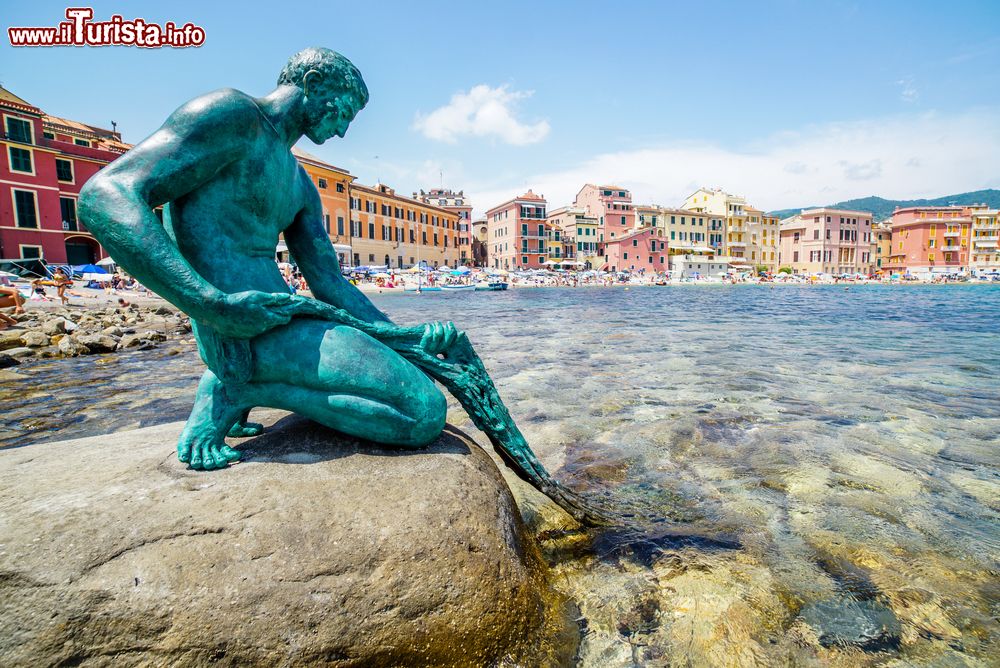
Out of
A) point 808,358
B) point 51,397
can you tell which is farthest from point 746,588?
point 808,358

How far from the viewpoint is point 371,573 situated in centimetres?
171

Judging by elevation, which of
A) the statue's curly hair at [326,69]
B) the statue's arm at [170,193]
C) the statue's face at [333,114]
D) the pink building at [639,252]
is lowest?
the statue's arm at [170,193]

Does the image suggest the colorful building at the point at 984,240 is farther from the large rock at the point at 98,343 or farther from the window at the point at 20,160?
the window at the point at 20,160

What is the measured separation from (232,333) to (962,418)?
21.5 feet

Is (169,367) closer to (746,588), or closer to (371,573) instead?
(371,573)

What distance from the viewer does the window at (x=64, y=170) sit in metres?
31.4

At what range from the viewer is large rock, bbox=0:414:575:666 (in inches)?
58.0

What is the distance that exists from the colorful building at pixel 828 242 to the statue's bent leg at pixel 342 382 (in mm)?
90295

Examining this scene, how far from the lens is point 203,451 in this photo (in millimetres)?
2023

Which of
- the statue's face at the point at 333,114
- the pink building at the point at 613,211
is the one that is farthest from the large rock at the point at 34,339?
the pink building at the point at 613,211

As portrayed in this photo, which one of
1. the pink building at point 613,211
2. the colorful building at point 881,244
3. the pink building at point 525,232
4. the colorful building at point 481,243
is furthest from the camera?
the colorful building at point 881,244

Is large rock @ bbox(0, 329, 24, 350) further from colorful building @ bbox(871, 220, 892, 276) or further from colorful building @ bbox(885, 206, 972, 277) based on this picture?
colorful building @ bbox(871, 220, 892, 276)

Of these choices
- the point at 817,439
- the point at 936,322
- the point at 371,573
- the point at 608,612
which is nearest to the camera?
the point at 371,573

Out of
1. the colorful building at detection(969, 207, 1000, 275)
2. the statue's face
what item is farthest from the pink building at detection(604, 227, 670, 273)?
the statue's face
